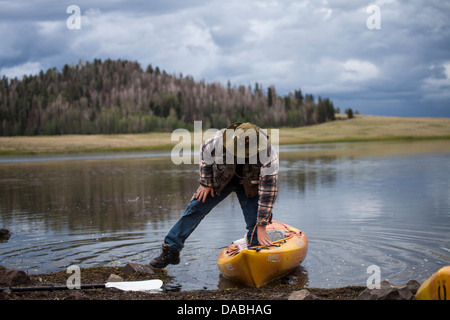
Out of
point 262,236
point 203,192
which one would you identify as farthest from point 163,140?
point 262,236

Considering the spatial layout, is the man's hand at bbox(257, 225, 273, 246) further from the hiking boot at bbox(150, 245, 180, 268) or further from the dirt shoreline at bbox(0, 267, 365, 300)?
the hiking boot at bbox(150, 245, 180, 268)

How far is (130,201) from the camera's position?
19.3 m

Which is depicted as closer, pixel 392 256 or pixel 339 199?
pixel 392 256

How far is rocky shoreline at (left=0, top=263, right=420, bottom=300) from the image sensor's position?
589 cm

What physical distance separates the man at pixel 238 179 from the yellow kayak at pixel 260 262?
0.83 feet

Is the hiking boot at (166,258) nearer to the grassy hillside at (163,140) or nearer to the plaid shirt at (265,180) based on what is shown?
the plaid shirt at (265,180)

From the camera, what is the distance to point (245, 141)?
762cm

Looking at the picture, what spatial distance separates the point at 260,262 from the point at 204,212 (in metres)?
1.32

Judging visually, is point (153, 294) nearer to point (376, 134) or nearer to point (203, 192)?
point (203, 192)

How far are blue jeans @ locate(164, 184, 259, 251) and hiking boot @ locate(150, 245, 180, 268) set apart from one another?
0.08 meters

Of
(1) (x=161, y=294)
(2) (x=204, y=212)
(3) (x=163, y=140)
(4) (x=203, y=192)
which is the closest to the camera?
(1) (x=161, y=294)
